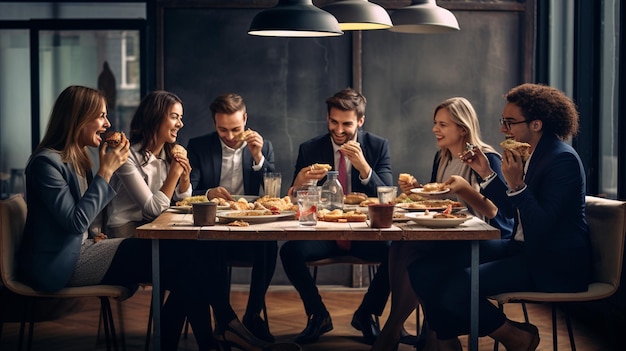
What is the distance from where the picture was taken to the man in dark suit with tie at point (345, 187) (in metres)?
4.36

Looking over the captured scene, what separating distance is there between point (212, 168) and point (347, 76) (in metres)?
1.62

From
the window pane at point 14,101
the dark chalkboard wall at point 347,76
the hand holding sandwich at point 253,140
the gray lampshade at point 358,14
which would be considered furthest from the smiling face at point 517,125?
the window pane at point 14,101

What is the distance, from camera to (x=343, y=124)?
15.4 feet

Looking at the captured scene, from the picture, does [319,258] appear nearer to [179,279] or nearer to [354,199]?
[354,199]

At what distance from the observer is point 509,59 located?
19.7 feet

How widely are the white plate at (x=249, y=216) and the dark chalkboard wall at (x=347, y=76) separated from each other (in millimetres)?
2377

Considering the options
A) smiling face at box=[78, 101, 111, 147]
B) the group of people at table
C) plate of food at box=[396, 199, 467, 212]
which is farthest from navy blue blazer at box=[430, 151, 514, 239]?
smiling face at box=[78, 101, 111, 147]

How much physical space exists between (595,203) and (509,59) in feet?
8.36

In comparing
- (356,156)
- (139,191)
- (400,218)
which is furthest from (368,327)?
(139,191)

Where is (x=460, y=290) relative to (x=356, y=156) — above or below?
below

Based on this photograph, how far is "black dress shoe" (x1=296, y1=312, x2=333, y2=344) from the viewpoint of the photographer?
14.6 feet

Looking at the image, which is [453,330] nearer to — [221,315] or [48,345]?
[221,315]

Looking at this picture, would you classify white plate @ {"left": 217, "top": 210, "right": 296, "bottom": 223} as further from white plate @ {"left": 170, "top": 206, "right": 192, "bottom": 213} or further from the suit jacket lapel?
the suit jacket lapel

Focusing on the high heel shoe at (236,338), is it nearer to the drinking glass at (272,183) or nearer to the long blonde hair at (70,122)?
the drinking glass at (272,183)
